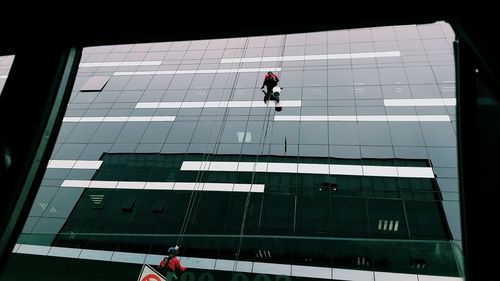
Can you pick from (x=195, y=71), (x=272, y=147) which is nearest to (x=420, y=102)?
(x=272, y=147)

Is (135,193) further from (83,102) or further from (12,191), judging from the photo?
(12,191)

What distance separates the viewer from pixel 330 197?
61.6ft

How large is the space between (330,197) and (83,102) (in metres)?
24.2

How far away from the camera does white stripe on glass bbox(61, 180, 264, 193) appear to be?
65.9 ft

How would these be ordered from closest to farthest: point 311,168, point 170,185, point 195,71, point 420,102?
point 311,168
point 170,185
point 420,102
point 195,71

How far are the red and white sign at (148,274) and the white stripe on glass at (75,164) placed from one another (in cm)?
2061

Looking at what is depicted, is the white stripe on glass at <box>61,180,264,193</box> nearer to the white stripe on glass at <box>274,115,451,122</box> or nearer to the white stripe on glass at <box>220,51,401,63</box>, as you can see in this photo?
the white stripe on glass at <box>274,115,451,122</box>

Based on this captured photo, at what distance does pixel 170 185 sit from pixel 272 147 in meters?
8.13

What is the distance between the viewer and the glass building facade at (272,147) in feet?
60.2

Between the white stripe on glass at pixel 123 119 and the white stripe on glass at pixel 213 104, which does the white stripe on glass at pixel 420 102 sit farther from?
the white stripe on glass at pixel 123 119

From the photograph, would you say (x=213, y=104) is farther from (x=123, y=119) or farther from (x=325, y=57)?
(x=325, y=57)

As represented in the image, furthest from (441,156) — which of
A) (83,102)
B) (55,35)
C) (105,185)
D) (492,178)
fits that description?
(83,102)

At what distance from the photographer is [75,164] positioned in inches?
904

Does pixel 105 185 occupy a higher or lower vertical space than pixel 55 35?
higher
